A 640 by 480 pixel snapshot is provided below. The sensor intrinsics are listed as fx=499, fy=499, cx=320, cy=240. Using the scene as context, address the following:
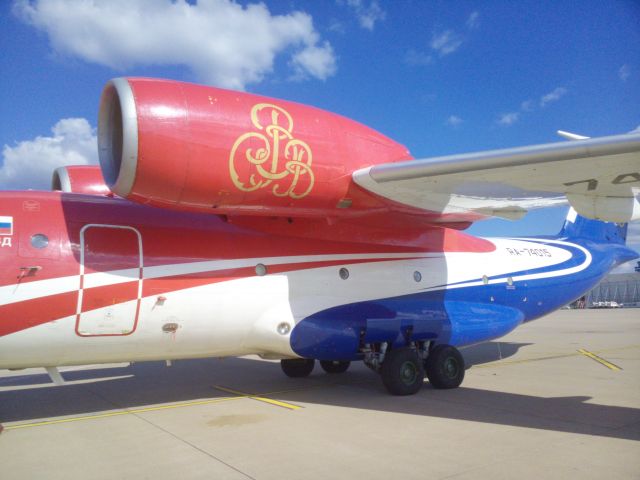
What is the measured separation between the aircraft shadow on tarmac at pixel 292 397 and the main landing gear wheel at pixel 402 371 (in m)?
0.17

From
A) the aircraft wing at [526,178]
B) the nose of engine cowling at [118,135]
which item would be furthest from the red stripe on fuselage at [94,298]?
the aircraft wing at [526,178]

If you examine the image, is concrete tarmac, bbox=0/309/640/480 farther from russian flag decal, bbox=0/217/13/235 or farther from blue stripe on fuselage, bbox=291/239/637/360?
russian flag decal, bbox=0/217/13/235

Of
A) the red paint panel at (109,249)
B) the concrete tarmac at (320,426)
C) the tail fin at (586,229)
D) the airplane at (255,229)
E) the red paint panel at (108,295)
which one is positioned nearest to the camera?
the concrete tarmac at (320,426)

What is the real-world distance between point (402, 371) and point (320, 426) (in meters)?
2.16

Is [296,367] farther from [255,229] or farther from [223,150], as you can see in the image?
[223,150]

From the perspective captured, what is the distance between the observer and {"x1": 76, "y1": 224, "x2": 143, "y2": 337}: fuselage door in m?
5.73

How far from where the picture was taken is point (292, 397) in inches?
293

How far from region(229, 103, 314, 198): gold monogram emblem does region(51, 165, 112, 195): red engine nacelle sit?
3637 millimetres

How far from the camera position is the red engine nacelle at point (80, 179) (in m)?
7.95

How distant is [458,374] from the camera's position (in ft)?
26.3

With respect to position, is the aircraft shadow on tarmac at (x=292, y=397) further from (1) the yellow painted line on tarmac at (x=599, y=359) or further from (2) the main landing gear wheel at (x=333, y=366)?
(1) the yellow painted line on tarmac at (x=599, y=359)

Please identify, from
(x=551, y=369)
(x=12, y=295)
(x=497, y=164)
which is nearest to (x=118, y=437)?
(x=12, y=295)

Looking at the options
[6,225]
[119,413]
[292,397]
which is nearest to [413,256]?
[292,397]


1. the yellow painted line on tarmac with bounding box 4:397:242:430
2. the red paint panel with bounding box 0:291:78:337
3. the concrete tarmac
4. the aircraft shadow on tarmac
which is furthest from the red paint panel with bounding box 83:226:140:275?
the aircraft shadow on tarmac
